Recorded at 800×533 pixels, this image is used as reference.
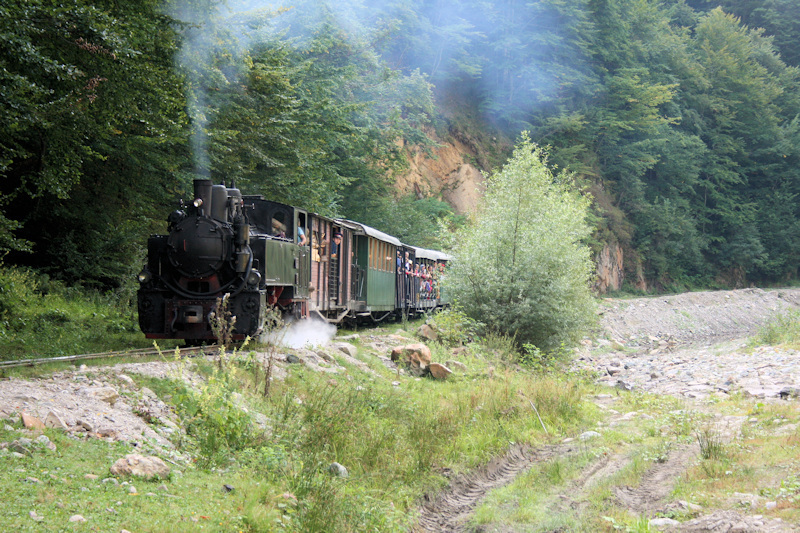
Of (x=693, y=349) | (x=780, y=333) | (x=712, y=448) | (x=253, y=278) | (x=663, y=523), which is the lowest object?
(x=693, y=349)

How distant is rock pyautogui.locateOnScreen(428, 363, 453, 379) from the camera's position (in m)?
12.5

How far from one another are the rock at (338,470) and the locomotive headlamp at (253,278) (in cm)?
481

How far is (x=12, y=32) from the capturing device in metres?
9.29

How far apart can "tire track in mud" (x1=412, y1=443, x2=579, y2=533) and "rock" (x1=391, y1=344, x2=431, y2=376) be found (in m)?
3.71

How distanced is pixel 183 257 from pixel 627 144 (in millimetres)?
44813

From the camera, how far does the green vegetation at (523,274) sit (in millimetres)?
17109

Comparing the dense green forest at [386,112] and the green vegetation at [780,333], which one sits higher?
the dense green forest at [386,112]

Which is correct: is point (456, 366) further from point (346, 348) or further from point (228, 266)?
point (228, 266)

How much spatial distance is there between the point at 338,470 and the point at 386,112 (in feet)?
91.0

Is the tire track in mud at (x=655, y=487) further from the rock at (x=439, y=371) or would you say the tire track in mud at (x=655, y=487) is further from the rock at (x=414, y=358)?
the rock at (x=414, y=358)

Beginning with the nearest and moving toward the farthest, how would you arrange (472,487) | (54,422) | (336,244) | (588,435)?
(54,422), (472,487), (588,435), (336,244)

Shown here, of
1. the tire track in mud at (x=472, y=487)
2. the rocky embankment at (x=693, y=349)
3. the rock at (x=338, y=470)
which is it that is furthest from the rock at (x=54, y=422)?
the rocky embankment at (x=693, y=349)

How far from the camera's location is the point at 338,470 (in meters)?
6.75

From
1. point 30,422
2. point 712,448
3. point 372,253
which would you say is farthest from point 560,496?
point 372,253
